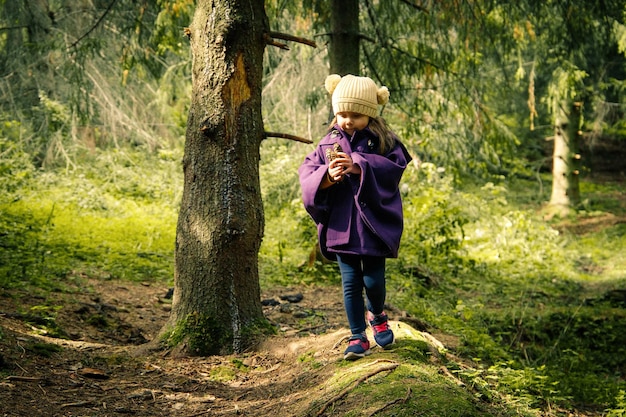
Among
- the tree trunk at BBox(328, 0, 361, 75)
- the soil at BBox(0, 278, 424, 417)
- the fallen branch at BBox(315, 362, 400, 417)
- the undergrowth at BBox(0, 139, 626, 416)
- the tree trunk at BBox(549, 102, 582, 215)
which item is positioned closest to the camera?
the fallen branch at BBox(315, 362, 400, 417)

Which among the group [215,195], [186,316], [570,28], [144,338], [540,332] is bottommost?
[540,332]

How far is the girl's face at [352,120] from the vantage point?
175 inches

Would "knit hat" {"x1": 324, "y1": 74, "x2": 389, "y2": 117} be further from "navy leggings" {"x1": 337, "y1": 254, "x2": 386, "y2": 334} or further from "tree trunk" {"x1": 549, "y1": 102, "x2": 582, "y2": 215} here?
"tree trunk" {"x1": 549, "y1": 102, "x2": 582, "y2": 215}

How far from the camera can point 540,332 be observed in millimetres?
8492

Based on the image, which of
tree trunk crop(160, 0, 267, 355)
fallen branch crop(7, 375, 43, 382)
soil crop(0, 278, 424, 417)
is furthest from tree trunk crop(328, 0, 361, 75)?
fallen branch crop(7, 375, 43, 382)

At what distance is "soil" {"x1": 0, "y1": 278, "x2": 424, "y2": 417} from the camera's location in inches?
167

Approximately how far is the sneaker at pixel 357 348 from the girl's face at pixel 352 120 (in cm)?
138

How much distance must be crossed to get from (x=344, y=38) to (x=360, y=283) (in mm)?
4772

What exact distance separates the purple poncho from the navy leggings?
0.11 m

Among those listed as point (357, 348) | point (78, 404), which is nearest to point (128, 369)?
point (78, 404)

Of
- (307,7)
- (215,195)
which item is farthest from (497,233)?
(215,195)

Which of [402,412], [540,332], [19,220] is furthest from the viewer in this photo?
[19,220]

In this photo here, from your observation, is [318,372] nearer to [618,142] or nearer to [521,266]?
[521,266]

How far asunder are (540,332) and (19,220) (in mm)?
7359
